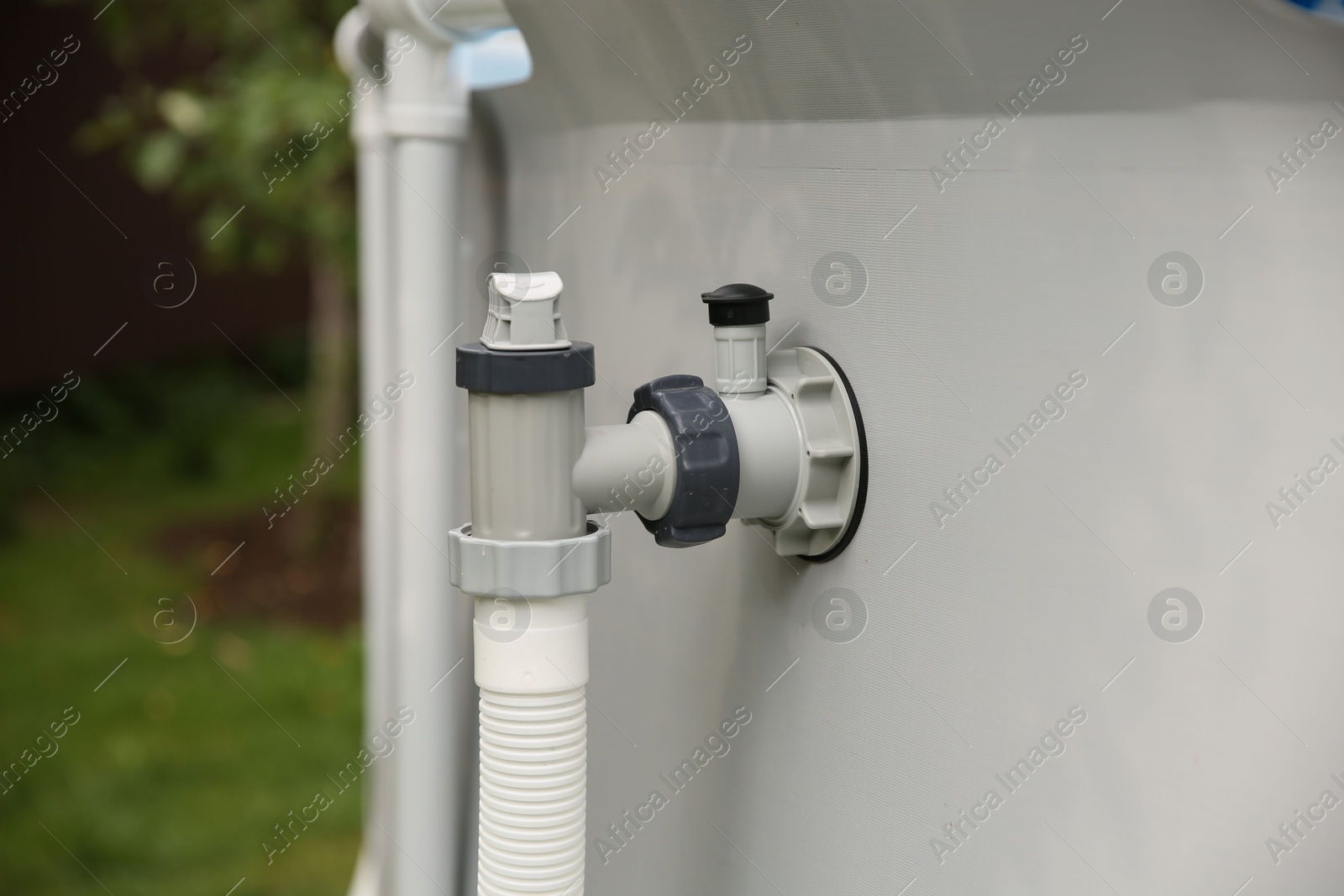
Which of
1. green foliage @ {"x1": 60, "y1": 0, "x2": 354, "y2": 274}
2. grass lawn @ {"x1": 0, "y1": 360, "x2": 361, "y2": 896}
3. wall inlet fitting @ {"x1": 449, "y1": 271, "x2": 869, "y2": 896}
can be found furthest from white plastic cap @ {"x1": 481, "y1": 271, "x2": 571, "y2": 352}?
grass lawn @ {"x1": 0, "y1": 360, "x2": 361, "y2": 896}

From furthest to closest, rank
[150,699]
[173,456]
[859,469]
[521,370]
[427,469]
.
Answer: [173,456]
[150,699]
[427,469]
[859,469]
[521,370]

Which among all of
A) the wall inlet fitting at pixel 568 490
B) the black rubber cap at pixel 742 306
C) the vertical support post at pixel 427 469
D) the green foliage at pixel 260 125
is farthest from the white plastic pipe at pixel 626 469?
the green foliage at pixel 260 125

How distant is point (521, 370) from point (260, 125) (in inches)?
110

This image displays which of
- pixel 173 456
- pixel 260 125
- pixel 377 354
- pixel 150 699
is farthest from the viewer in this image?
pixel 173 456

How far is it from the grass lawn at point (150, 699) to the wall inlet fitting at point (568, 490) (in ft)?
7.88

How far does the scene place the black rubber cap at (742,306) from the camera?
1040 millimetres

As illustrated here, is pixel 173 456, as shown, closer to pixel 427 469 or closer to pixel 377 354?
pixel 377 354

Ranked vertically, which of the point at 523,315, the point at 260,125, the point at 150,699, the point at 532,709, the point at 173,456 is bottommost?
the point at 150,699

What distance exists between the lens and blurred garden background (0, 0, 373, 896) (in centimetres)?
342

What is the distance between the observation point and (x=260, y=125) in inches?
135

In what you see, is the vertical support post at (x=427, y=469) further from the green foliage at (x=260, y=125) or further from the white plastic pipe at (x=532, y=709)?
the green foliage at (x=260, y=125)

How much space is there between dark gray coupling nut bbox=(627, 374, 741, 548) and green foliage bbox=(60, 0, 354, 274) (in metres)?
2.52

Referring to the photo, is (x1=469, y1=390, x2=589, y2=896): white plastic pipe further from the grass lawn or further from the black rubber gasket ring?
the grass lawn

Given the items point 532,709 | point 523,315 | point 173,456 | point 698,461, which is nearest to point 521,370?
point 523,315
